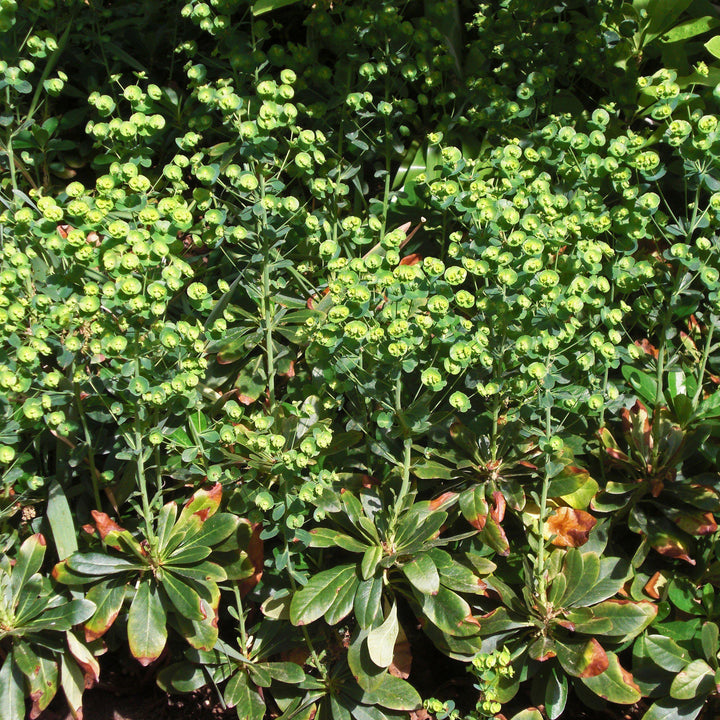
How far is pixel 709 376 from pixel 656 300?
1.38 ft

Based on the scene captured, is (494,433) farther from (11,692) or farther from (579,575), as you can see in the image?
(11,692)

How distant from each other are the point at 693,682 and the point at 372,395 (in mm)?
1218

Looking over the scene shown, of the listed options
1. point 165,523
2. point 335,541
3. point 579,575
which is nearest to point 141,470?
point 165,523

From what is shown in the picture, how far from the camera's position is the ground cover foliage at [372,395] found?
223 centimetres

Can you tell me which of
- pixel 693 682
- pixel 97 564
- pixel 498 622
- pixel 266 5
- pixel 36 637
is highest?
pixel 266 5

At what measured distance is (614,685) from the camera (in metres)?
2.37

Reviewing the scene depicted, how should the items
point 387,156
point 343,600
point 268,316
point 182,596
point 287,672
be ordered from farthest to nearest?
1. point 387,156
2. point 268,316
3. point 287,672
4. point 343,600
5. point 182,596

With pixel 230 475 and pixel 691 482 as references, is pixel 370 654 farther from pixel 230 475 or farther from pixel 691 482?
pixel 691 482

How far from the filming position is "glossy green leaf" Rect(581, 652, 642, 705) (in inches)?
92.2

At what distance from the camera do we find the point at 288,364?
Answer: 2635 mm

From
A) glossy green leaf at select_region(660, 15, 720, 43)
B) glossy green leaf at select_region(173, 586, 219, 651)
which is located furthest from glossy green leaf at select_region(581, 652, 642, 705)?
glossy green leaf at select_region(660, 15, 720, 43)

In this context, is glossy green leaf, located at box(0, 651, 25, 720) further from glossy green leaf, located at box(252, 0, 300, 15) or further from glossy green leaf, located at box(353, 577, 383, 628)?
glossy green leaf, located at box(252, 0, 300, 15)

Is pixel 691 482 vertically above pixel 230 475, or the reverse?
pixel 230 475

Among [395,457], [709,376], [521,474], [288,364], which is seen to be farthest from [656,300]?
[288,364]
